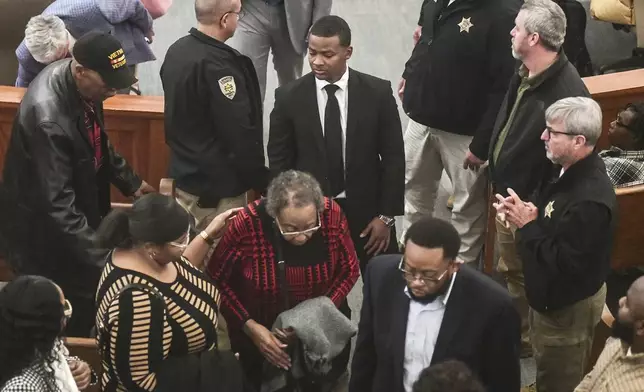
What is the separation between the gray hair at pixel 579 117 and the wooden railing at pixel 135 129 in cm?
232

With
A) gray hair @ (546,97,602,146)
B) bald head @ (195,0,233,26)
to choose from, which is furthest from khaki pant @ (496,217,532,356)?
bald head @ (195,0,233,26)

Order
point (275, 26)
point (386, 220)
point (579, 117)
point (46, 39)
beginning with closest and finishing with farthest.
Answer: point (579, 117) < point (386, 220) < point (46, 39) < point (275, 26)

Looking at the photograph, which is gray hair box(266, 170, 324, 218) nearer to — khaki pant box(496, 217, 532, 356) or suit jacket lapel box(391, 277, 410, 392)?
suit jacket lapel box(391, 277, 410, 392)

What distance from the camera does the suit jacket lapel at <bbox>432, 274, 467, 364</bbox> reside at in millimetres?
3299

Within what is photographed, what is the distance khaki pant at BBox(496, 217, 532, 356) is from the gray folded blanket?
109 centimetres

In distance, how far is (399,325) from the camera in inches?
132

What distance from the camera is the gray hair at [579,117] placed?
3871 mm

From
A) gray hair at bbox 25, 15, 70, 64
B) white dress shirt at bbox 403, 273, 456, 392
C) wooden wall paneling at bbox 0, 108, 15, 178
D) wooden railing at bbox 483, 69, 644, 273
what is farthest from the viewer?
wooden railing at bbox 483, 69, 644, 273

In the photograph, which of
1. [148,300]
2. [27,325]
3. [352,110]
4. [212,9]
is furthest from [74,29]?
[27,325]

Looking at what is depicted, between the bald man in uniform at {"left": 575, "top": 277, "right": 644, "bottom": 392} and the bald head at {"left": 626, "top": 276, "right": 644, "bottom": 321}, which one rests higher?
the bald head at {"left": 626, "top": 276, "right": 644, "bottom": 321}

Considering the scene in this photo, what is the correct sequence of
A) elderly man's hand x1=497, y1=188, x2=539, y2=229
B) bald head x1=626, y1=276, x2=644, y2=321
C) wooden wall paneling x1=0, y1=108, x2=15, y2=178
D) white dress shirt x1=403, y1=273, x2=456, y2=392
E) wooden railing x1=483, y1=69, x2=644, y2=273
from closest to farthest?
bald head x1=626, y1=276, x2=644, y2=321 < white dress shirt x1=403, y1=273, x2=456, y2=392 < elderly man's hand x1=497, y1=188, x2=539, y2=229 < wooden wall paneling x1=0, y1=108, x2=15, y2=178 < wooden railing x1=483, y1=69, x2=644, y2=273

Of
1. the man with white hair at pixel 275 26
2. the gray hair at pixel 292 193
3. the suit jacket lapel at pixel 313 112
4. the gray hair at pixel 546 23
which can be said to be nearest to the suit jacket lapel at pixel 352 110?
the suit jacket lapel at pixel 313 112

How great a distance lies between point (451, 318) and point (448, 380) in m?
0.52

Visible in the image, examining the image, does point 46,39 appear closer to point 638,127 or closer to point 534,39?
point 534,39
